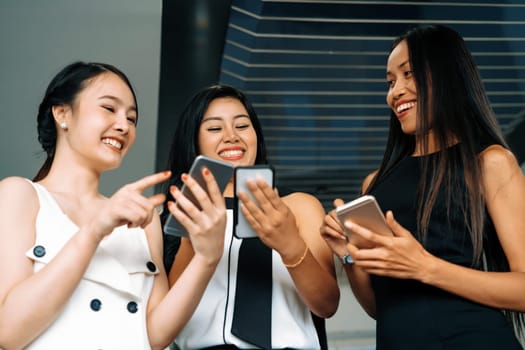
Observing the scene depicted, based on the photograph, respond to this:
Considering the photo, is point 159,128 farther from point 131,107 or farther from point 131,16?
point 131,107

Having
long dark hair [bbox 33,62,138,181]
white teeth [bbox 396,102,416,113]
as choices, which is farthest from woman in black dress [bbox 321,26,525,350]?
long dark hair [bbox 33,62,138,181]

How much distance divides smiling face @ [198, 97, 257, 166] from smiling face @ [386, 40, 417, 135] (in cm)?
50

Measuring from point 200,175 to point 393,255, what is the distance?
54 centimetres

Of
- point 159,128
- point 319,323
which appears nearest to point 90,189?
point 319,323

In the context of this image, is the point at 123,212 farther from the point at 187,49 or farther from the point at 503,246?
the point at 187,49

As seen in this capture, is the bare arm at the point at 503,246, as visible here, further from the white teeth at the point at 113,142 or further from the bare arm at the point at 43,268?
the white teeth at the point at 113,142

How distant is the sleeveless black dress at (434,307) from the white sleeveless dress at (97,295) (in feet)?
2.26

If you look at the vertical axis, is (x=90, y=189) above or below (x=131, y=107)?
below

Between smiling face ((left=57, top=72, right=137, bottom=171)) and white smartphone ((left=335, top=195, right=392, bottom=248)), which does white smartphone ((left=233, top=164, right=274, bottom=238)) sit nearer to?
white smartphone ((left=335, top=195, right=392, bottom=248))

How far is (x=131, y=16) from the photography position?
429 cm

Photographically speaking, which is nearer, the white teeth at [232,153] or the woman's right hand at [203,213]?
the woman's right hand at [203,213]

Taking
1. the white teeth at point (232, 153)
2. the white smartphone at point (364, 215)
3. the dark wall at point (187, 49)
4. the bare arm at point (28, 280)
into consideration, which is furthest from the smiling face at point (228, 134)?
the dark wall at point (187, 49)

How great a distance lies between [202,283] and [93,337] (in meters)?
0.31

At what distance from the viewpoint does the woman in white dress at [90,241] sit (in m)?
1.56
